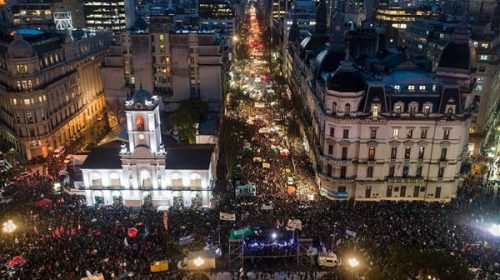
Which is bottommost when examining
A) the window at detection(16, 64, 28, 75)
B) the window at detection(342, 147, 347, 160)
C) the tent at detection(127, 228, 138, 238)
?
the tent at detection(127, 228, 138, 238)

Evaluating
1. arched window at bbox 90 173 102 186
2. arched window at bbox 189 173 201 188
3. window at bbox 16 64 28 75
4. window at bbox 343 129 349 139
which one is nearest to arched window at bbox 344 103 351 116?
window at bbox 343 129 349 139

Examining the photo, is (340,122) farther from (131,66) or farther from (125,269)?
(131,66)

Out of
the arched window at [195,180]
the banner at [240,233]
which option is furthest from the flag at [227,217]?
the arched window at [195,180]

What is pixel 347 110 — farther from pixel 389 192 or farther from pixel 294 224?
pixel 294 224

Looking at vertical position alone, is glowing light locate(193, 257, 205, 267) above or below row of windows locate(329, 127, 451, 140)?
below

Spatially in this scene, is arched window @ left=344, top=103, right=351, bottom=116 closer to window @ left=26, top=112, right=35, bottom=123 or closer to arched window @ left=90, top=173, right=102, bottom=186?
arched window @ left=90, top=173, right=102, bottom=186

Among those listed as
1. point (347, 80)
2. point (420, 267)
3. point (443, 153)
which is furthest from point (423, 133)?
point (420, 267)

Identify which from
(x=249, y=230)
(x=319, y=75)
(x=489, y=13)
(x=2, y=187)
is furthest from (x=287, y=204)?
(x=489, y=13)

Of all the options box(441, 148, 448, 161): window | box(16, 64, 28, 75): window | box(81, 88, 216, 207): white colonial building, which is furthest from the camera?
box(16, 64, 28, 75): window
